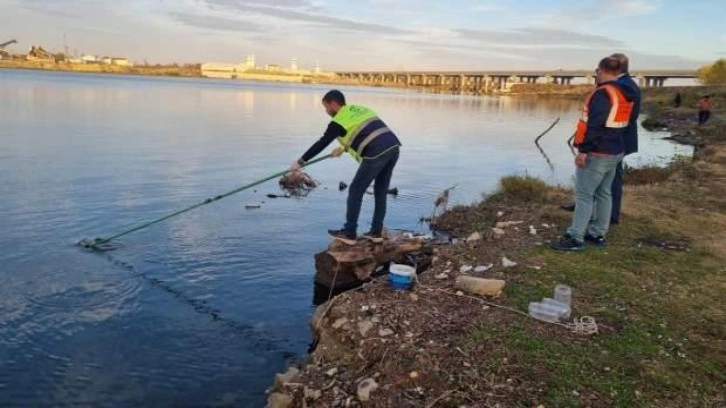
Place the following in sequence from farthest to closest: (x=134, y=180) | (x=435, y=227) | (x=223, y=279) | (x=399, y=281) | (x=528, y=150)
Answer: (x=528, y=150), (x=134, y=180), (x=435, y=227), (x=223, y=279), (x=399, y=281)

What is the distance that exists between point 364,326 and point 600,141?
392cm

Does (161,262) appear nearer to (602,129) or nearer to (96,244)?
(96,244)

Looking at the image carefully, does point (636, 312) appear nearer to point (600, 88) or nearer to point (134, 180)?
point (600, 88)

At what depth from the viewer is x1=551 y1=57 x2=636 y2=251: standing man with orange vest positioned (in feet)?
23.9

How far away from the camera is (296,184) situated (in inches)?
640

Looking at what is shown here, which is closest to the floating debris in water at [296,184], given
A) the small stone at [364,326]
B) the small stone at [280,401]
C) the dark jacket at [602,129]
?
the dark jacket at [602,129]

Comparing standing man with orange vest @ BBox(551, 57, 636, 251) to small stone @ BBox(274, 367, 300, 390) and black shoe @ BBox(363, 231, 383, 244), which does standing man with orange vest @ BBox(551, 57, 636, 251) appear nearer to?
black shoe @ BBox(363, 231, 383, 244)

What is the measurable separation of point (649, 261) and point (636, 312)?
1.91 metres

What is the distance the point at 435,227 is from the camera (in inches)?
489

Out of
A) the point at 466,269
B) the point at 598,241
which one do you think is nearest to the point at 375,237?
the point at 466,269

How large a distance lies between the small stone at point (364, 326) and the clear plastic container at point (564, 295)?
194 cm

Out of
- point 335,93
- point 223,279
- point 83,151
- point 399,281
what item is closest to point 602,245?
point 399,281

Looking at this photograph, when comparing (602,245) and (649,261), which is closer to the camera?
(649,261)

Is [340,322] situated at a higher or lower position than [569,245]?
lower
